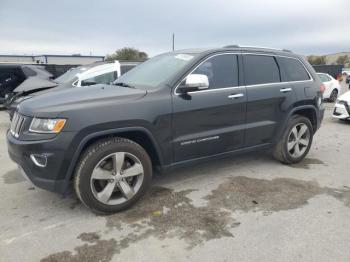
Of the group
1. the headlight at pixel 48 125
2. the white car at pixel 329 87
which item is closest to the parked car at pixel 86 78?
the headlight at pixel 48 125

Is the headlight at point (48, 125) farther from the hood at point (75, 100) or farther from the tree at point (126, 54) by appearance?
the tree at point (126, 54)

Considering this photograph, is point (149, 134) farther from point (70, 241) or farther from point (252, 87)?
point (252, 87)

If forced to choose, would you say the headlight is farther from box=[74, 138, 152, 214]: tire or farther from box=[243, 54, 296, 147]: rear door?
box=[243, 54, 296, 147]: rear door

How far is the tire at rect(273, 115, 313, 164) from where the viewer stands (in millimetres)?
4992

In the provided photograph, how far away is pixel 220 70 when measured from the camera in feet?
13.9

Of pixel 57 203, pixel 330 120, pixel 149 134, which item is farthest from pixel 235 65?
pixel 330 120

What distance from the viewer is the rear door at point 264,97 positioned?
4.46 m

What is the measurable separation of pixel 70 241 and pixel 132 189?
0.86 m

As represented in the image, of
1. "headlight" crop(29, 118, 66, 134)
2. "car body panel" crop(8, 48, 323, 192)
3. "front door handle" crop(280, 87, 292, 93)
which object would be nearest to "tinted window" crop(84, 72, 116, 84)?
"car body panel" crop(8, 48, 323, 192)

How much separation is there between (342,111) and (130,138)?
737 centimetres

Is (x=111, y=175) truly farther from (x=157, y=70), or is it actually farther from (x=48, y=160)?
(x=157, y=70)

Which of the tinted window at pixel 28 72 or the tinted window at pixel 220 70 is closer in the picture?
the tinted window at pixel 220 70

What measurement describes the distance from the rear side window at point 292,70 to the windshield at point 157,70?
1.66m

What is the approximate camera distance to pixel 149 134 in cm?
357
